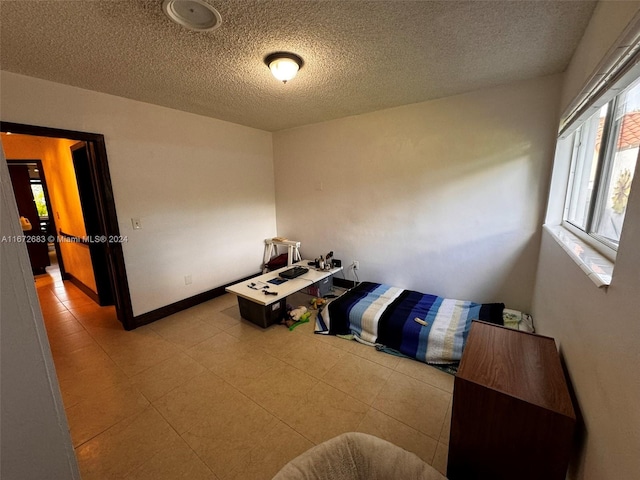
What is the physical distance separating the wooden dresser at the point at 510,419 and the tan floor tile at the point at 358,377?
756mm

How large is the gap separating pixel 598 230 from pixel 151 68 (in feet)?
10.4

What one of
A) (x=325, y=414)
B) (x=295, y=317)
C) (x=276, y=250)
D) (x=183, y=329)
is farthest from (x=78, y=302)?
(x=325, y=414)

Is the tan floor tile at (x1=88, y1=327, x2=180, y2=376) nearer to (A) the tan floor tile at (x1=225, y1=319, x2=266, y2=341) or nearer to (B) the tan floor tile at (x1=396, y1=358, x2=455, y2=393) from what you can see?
(A) the tan floor tile at (x1=225, y1=319, x2=266, y2=341)

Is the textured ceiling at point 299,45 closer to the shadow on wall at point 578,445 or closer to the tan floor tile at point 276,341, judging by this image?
the shadow on wall at point 578,445

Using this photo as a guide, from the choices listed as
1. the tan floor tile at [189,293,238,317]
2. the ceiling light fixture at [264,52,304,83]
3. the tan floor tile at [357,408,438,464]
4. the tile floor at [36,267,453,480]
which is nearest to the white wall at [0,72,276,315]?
the tan floor tile at [189,293,238,317]

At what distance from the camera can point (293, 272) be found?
128 inches

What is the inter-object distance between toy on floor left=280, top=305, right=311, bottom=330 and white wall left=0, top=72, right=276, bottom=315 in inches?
52.6

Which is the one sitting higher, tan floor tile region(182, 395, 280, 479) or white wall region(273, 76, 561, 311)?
white wall region(273, 76, 561, 311)

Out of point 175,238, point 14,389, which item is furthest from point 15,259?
point 175,238

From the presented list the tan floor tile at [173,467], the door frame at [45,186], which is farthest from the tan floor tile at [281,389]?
the door frame at [45,186]

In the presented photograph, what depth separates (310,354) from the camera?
2.31 m

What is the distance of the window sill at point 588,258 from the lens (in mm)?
1016

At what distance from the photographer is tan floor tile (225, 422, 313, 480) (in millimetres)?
1354

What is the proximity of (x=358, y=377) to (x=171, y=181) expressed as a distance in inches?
112
